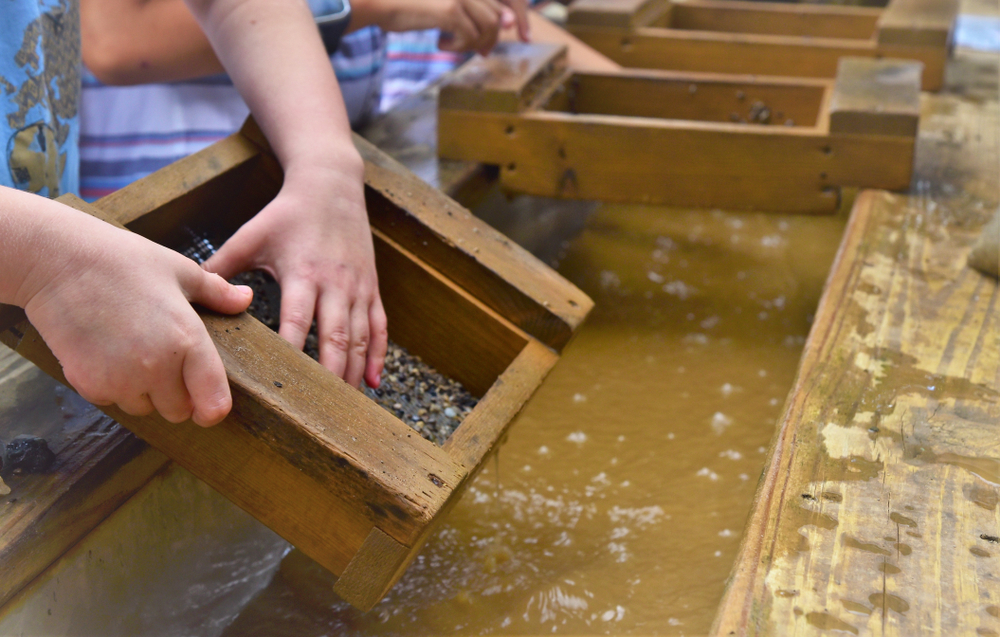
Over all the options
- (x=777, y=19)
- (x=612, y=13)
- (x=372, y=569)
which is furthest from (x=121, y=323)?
(x=777, y=19)

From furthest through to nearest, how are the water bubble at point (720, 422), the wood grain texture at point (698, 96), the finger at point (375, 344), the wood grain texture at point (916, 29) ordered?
the wood grain texture at point (916, 29), the wood grain texture at point (698, 96), the water bubble at point (720, 422), the finger at point (375, 344)

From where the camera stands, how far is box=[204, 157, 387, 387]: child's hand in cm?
98

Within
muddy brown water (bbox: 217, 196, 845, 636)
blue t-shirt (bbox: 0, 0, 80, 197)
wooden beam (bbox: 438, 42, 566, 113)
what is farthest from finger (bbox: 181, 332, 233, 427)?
wooden beam (bbox: 438, 42, 566, 113)

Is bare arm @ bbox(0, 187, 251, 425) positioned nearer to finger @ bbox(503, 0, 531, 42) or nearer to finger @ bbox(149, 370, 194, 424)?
finger @ bbox(149, 370, 194, 424)

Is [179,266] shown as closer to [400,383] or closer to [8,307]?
[8,307]

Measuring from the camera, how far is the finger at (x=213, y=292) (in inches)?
31.5

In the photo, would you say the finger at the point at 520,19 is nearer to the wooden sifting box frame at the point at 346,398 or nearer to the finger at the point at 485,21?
the finger at the point at 485,21

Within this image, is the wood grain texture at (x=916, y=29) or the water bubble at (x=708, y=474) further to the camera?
the wood grain texture at (x=916, y=29)

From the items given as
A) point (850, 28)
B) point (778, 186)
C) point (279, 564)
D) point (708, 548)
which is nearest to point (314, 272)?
point (279, 564)

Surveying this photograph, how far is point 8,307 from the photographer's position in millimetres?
834

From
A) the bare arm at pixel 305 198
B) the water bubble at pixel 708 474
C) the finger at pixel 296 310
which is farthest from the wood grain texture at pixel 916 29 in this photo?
the finger at pixel 296 310

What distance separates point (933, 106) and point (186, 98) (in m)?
1.82

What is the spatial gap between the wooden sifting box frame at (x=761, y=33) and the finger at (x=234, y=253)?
1664mm

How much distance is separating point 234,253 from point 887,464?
30.9 inches
